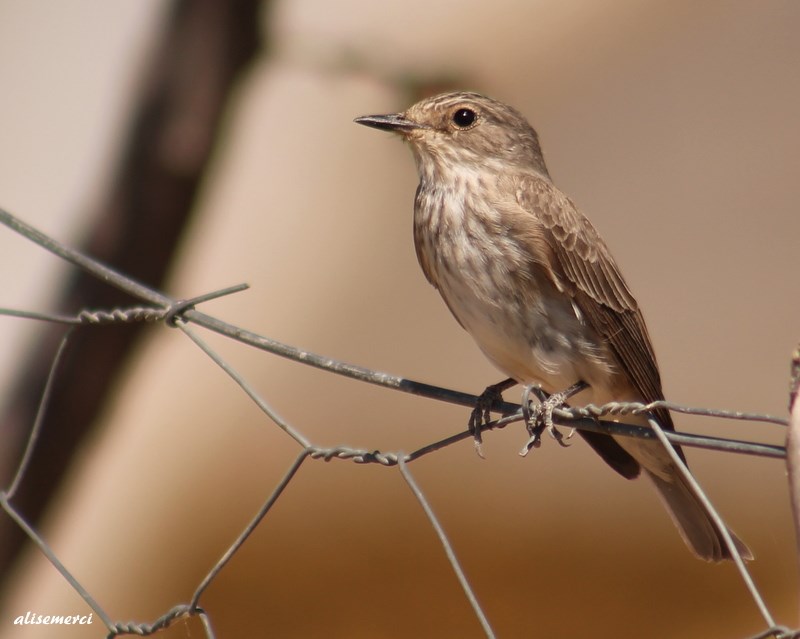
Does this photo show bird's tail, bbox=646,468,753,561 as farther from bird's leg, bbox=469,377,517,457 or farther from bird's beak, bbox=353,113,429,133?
bird's beak, bbox=353,113,429,133

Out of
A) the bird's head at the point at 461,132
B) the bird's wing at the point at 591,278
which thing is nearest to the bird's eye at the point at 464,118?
the bird's head at the point at 461,132

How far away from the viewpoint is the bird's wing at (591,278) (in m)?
2.84

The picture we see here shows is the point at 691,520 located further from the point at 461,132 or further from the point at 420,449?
the point at 461,132

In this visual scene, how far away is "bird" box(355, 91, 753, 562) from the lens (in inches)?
110

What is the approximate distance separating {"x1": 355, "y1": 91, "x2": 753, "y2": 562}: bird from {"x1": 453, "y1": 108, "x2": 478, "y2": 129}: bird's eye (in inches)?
6.8

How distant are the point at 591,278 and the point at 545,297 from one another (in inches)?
6.2

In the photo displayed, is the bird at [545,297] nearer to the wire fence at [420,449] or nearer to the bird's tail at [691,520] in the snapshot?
the bird's tail at [691,520]

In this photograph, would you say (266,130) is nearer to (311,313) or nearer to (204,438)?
(311,313)

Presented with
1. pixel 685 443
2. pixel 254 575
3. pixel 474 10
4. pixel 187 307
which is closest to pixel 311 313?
pixel 254 575

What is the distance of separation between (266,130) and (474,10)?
1.28 m

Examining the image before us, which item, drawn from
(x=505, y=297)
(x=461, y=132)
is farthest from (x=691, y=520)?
(x=461, y=132)

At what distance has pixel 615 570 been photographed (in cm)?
527

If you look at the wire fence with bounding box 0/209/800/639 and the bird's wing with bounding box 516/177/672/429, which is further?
the bird's wing with bounding box 516/177/672/429

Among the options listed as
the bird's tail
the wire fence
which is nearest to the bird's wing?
the bird's tail
